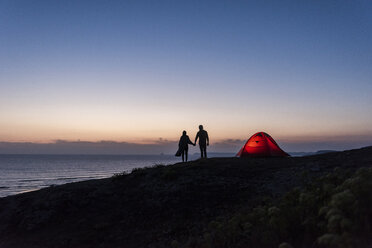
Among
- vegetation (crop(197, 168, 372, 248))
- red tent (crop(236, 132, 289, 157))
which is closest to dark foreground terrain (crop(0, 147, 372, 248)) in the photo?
vegetation (crop(197, 168, 372, 248))

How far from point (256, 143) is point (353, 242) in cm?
1583

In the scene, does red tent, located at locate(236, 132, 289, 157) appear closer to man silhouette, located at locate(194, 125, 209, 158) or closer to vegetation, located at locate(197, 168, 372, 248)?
man silhouette, located at locate(194, 125, 209, 158)

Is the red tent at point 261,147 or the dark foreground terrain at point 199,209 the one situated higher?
the red tent at point 261,147

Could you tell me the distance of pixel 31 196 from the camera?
478 inches

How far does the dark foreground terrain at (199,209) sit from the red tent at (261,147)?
13.1 ft

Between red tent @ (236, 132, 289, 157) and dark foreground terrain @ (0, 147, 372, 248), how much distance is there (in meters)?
3.99

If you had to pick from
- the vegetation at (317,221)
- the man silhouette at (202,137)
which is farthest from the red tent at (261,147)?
the vegetation at (317,221)

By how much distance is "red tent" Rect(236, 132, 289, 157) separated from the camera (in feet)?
59.6

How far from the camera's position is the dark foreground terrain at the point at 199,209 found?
183 inches

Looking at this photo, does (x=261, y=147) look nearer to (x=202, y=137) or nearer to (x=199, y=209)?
(x=202, y=137)

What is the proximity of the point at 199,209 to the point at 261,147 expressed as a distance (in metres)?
10.7

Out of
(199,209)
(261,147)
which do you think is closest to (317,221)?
(199,209)

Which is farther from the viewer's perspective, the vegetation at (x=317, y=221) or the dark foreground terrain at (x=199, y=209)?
the dark foreground terrain at (x=199, y=209)

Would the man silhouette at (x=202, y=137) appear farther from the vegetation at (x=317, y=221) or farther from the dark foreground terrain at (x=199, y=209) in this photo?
the vegetation at (x=317, y=221)
